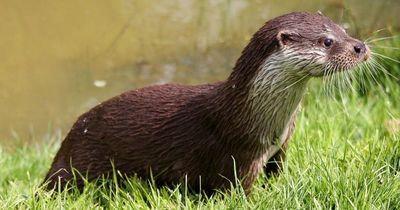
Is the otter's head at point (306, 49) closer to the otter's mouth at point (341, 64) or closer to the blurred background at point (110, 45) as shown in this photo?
the otter's mouth at point (341, 64)

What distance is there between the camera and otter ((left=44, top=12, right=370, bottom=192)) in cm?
354

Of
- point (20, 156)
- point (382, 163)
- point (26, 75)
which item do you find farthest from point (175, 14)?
point (382, 163)

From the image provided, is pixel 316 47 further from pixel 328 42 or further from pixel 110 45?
pixel 110 45

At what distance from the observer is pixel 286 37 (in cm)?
352

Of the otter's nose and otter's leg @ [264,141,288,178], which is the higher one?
the otter's nose

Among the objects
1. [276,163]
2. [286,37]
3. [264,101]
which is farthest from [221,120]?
[286,37]

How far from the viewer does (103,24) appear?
23.6 ft

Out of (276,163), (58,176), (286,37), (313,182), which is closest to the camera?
(313,182)

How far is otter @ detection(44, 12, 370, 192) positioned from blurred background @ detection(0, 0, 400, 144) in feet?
6.43

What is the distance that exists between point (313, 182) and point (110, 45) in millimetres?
3750

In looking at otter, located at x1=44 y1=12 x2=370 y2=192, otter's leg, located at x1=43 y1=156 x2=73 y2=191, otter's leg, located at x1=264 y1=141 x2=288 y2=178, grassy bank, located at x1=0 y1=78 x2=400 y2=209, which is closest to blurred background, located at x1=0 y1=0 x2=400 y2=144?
grassy bank, located at x1=0 y1=78 x2=400 y2=209

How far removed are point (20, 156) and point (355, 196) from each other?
2323 mm

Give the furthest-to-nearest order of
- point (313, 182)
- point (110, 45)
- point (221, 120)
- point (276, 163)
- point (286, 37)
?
point (110, 45) → point (276, 163) → point (221, 120) → point (286, 37) → point (313, 182)

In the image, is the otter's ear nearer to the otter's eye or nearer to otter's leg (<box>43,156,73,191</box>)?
the otter's eye
